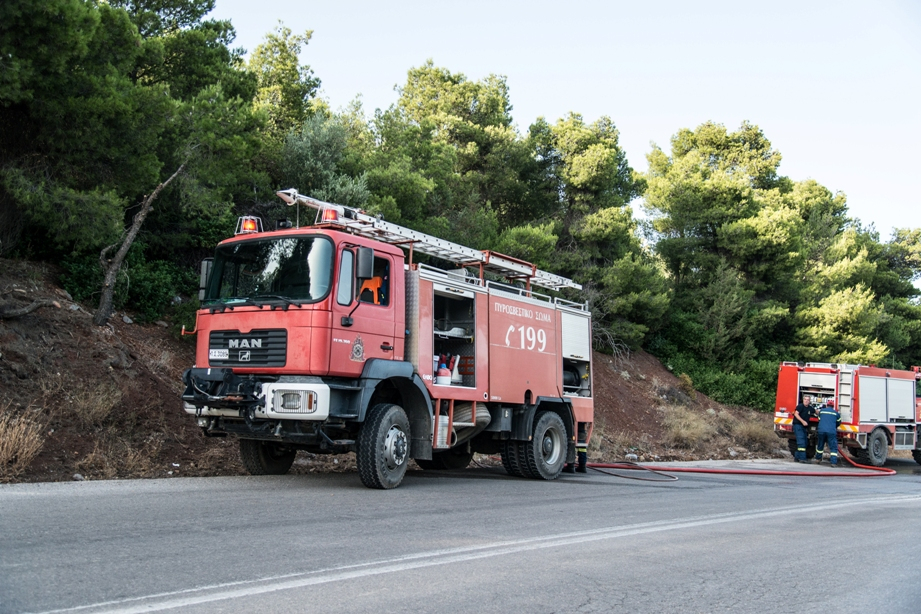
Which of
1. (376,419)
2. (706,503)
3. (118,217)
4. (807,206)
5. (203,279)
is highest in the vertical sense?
A: (807,206)

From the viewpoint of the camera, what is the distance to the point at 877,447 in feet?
72.5

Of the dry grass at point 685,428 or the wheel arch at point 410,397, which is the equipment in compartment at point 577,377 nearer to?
the wheel arch at point 410,397

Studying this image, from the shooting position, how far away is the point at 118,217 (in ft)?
44.2

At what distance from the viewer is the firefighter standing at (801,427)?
68.7 feet

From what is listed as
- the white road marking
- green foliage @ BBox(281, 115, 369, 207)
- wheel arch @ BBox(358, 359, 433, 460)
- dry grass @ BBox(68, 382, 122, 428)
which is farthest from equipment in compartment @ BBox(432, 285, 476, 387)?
green foliage @ BBox(281, 115, 369, 207)

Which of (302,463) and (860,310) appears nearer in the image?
(302,463)

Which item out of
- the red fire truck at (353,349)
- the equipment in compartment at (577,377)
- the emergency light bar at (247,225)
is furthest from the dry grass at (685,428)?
the emergency light bar at (247,225)

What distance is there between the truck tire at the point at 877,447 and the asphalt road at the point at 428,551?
13298 millimetres

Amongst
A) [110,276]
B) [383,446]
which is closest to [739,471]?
[383,446]

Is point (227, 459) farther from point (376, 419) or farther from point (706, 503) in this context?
point (706, 503)

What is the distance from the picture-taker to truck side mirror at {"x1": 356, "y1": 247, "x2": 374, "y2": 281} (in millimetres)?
9234

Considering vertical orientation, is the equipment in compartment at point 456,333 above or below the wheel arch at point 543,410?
above

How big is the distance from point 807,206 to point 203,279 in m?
42.6

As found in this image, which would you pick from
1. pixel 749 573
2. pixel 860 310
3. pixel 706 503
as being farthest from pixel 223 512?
pixel 860 310
